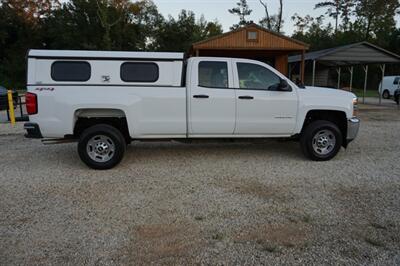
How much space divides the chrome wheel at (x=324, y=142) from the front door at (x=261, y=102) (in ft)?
1.81

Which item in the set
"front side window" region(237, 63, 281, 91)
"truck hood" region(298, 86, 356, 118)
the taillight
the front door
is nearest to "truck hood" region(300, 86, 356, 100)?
"truck hood" region(298, 86, 356, 118)

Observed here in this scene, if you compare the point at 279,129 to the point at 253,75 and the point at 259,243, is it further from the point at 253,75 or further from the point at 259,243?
the point at 259,243

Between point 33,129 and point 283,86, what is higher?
point 283,86

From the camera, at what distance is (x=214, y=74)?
584 cm

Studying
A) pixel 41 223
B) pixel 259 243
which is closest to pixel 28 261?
pixel 41 223

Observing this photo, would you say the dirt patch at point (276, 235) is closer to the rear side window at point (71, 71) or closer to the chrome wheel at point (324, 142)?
the chrome wheel at point (324, 142)

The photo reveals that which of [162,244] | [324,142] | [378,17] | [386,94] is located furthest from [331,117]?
[378,17]

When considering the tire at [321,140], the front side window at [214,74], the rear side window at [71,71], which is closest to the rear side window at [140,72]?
the rear side window at [71,71]

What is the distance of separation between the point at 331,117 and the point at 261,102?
1589mm

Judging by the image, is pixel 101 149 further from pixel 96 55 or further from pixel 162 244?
pixel 162 244

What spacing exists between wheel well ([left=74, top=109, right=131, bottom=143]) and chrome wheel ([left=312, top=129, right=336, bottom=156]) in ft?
11.8

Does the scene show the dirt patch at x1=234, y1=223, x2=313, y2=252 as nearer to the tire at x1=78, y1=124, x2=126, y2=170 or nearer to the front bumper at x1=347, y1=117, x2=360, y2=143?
the tire at x1=78, y1=124, x2=126, y2=170

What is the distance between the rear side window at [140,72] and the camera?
5.48 metres

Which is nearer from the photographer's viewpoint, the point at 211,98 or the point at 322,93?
the point at 211,98
